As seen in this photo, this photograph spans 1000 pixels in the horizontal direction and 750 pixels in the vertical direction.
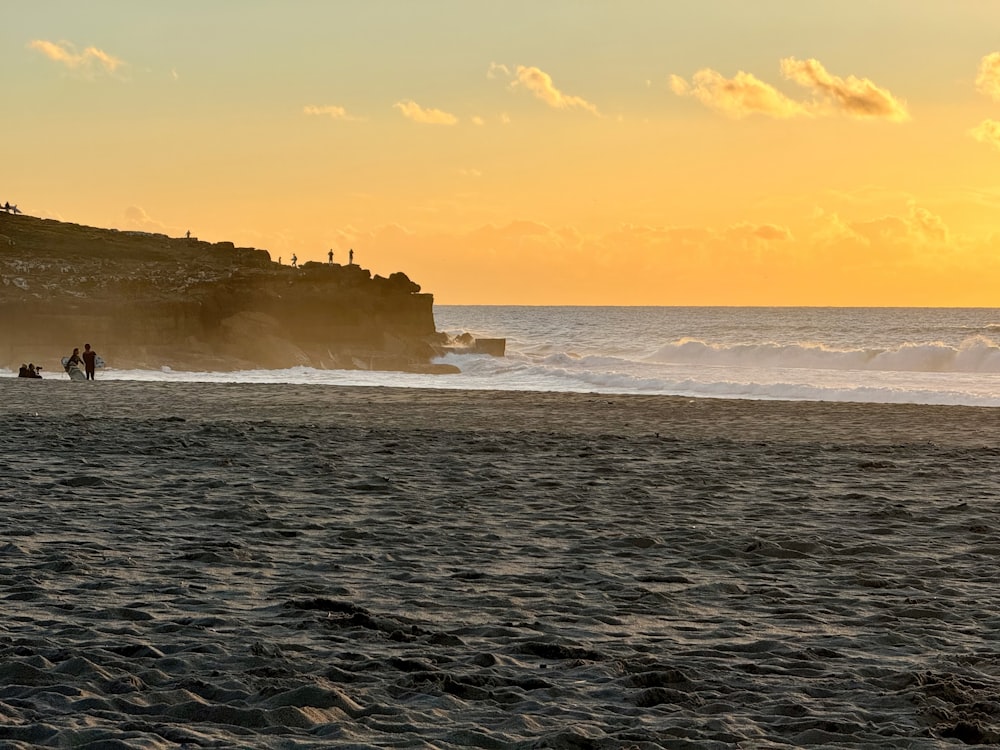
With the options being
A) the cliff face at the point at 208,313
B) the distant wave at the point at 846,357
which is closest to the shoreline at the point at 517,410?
the cliff face at the point at 208,313

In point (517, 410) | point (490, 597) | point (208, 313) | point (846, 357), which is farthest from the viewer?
point (846, 357)

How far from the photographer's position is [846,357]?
6725 centimetres

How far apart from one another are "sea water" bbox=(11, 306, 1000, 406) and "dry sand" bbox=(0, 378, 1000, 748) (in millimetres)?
19778

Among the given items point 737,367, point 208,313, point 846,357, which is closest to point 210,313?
point 208,313

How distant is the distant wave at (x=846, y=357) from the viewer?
197 feet

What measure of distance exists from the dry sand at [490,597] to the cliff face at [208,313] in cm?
4244

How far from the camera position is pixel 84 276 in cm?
6638

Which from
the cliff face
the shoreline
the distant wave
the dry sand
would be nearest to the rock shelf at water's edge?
the cliff face

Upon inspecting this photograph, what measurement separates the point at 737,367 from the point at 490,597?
62.3 metres

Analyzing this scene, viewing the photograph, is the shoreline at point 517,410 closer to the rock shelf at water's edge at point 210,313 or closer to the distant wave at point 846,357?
the rock shelf at water's edge at point 210,313

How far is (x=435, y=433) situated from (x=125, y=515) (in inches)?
343

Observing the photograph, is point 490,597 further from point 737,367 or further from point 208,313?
point 737,367

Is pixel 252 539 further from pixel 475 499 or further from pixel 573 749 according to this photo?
pixel 573 749

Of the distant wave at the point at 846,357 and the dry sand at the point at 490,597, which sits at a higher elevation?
the distant wave at the point at 846,357
